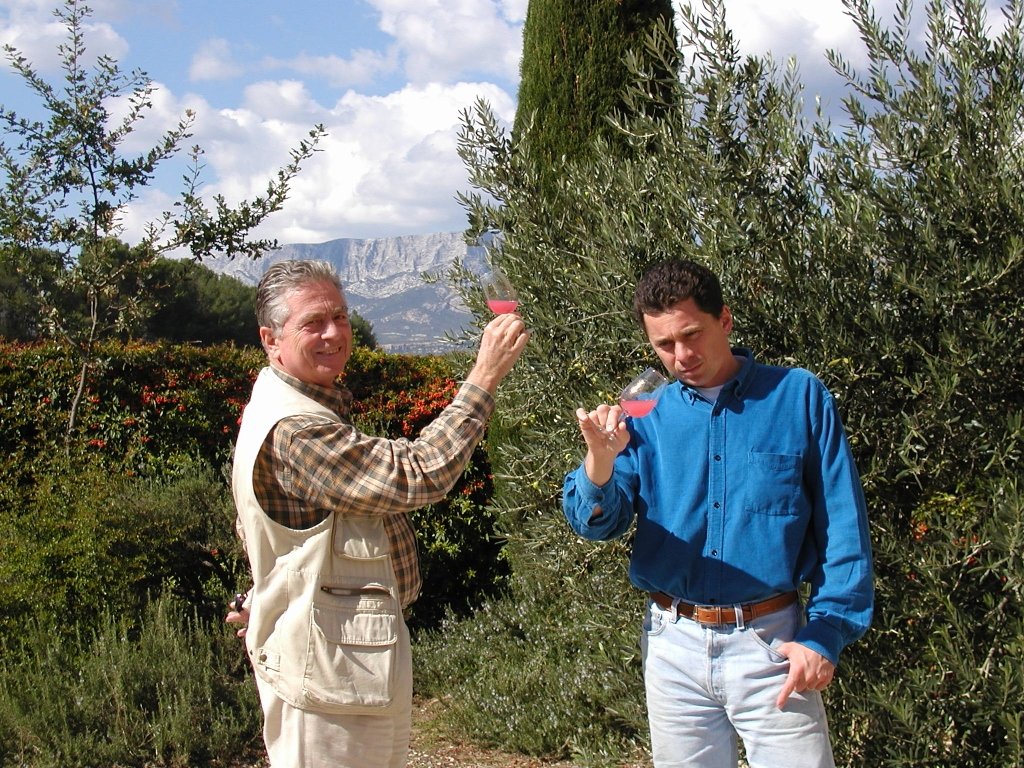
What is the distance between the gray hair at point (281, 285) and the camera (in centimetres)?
270

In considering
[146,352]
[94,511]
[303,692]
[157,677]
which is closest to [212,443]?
[146,352]

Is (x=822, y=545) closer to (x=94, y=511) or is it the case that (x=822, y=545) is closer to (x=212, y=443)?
(x=94, y=511)

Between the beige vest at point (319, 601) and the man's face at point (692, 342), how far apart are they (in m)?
0.88

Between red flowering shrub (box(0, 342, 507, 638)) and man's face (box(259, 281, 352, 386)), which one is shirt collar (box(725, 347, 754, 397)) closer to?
man's face (box(259, 281, 352, 386))

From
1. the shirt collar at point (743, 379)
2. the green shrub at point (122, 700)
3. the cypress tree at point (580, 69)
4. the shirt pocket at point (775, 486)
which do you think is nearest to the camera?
the shirt pocket at point (775, 486)

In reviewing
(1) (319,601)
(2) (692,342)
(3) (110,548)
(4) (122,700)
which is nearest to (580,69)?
(2) (692,342)

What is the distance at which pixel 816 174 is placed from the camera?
340 centimetres

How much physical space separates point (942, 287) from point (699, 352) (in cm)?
106

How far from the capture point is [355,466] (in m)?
2.46

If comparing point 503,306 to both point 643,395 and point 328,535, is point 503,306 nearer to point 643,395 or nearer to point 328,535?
point 643,395

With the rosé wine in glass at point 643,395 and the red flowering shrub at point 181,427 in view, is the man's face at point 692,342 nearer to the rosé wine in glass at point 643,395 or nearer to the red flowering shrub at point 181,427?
the rosé wine in glass at point 643,395

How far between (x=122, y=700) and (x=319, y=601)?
309cm

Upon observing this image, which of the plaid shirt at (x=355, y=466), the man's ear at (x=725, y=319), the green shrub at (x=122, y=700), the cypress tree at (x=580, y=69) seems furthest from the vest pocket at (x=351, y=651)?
the cypress tree at (x=580, y=69)

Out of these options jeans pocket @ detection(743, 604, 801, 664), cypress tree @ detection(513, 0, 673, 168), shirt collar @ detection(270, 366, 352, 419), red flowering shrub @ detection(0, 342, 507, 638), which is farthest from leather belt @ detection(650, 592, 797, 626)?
red flowering shrub @ detection(0, 342, 507, 638)
